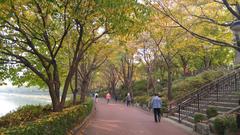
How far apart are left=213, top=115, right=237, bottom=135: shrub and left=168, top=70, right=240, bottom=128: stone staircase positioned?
4.33 meters

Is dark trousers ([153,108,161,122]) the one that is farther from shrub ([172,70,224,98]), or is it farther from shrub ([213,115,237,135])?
shrub ([172,70,224,98])

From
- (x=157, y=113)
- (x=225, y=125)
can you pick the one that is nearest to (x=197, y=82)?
(x=157, y=113)

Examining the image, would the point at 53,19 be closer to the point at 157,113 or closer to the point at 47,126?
the point at 47,126

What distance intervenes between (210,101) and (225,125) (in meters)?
8.15

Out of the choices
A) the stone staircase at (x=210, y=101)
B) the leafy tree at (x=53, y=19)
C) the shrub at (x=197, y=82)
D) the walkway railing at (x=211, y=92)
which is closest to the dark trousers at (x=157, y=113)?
the stone staircase at (x=210, y=101)

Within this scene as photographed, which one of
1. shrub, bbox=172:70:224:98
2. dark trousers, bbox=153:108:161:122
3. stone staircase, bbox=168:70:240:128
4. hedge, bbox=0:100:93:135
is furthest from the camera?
shrub, bbox=172:70:224:98

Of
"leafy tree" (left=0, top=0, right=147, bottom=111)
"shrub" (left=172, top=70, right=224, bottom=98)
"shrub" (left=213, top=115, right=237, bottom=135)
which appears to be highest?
"leafy tree" (left=0, top=0, right=147, bottom=111)

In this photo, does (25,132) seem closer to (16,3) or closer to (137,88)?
(16,3)

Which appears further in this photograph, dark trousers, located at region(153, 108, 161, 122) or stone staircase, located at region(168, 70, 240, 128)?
dark trousers, located at region(153, 108, 161, 122)

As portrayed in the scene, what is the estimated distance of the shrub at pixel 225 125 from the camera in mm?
10523

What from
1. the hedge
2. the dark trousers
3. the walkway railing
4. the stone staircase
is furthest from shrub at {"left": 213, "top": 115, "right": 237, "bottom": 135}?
the walkway railing

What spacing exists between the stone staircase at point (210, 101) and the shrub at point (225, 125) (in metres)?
4.33

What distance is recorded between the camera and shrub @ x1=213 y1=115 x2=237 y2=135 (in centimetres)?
1052

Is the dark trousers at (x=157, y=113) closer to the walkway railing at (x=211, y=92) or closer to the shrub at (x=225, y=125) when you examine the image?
the walkway railing at (x=211, y=92)
